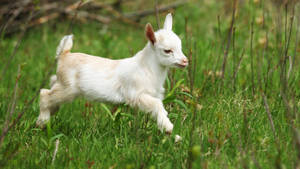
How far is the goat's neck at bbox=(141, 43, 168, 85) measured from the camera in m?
3.14

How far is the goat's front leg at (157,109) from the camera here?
2.87 metres

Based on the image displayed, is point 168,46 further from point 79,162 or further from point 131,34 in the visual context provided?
point 131,34

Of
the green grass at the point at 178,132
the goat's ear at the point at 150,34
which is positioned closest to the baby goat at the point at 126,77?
the goat's ear at the point at 150,34

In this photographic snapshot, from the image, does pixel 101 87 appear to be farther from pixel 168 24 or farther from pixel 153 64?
pixel 168 24

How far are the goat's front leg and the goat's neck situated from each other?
0.19 m

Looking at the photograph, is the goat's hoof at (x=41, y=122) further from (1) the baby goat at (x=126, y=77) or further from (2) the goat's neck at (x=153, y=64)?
(2) the goat's neck at (x=153, y=64)

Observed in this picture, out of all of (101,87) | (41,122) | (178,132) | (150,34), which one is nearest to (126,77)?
(101,87)

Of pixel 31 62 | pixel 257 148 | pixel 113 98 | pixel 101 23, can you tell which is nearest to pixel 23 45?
→ pixel 31 62

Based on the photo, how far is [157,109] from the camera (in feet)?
9.64

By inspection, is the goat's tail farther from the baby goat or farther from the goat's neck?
the goat's neck

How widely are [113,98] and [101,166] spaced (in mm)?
643

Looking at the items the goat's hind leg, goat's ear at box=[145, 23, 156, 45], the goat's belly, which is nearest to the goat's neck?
goat's ear at box=[145, 23, 156, 45]

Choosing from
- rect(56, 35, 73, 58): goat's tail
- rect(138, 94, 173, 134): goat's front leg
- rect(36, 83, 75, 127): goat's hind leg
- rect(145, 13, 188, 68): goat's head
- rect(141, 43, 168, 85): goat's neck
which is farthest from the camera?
rect(56, 35, 73, 58): goat's tail

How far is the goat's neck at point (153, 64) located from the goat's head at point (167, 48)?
0.13 feet
